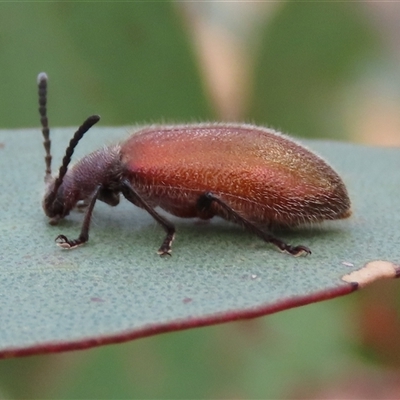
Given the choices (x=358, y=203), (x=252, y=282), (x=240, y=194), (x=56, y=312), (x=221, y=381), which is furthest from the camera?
(x=221, y=381)

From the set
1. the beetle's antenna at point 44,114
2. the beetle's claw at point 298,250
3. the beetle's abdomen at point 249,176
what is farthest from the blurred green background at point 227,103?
the beetle's claw at point 298,250

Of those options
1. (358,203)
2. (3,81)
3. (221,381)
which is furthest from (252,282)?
(3,81)

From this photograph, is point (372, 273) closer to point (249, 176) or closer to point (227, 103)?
point (249, 176)

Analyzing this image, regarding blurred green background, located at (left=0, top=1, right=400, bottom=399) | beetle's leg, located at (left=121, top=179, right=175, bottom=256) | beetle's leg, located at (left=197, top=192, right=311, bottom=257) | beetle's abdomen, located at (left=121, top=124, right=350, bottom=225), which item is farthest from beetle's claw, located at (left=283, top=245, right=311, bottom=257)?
blurred green background, located at (left=0, top=1, right=400, bottom=399)

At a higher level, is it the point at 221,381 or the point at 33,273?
the point at 33,273

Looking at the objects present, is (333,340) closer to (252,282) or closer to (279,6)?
(252,282)

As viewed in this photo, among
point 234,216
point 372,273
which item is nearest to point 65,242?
point 234,216

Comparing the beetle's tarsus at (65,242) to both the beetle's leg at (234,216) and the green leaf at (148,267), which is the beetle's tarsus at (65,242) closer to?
the green leaf at (148,267)

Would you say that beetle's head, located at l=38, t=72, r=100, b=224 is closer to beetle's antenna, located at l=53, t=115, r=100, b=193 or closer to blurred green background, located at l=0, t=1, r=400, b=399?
beetle's antenna, located at l=53, t=115, r=100, b=193
